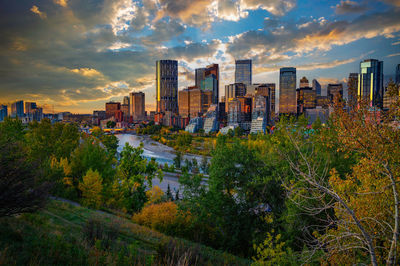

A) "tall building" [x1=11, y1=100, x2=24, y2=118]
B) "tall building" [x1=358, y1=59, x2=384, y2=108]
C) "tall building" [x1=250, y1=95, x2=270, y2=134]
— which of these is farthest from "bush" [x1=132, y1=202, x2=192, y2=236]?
"tall building" [x1=358, y1=59, x2=384, y2=108]

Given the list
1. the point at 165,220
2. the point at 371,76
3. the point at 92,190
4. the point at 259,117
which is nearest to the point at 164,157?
the point at 92,190

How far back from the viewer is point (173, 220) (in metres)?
14.4

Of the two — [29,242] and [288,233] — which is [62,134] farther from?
[288,233]

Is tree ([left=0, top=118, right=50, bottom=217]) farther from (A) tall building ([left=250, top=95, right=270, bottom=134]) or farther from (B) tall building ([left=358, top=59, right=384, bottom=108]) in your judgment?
(B) tall building ([left=358, top=59, right=384, bottom=108])

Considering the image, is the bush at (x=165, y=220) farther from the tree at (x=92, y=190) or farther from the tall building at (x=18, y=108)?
the tall building at (x=18, y=108)

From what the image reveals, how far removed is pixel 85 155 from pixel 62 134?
10.0 meters

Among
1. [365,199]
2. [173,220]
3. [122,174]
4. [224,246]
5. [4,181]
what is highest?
[4,181]

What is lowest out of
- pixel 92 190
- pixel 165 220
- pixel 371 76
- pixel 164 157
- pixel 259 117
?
pixel 164 157

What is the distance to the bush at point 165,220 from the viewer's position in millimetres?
13913

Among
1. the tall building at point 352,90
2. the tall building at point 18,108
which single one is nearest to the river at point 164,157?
the tall building at point 352,90

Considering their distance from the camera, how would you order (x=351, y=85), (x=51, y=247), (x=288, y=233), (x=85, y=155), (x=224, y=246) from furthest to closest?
(x=85, y=155) < (x=224, y=246) < (x=288, y=233) < (x=351, y=85) < (x=51, y=247)

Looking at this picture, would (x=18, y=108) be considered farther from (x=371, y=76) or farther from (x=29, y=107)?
(x=371, y=76)

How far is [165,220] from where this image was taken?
14.2 metres

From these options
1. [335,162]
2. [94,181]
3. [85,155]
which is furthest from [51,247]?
[85,155]
